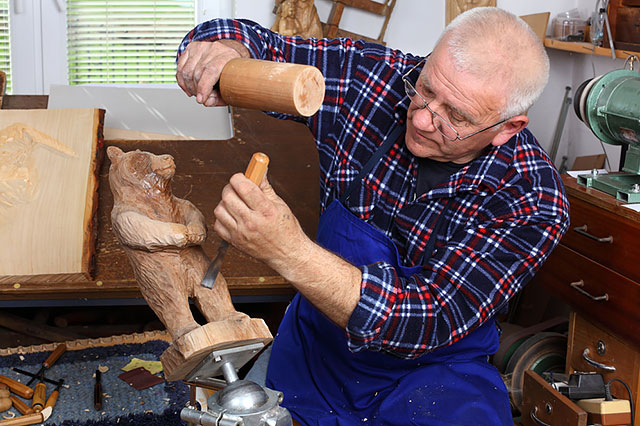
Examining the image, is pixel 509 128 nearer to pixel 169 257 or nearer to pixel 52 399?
pixel 169 257

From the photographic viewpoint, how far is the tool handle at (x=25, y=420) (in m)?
2.48

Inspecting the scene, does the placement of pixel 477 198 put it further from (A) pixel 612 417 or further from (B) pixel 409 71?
(A) pixel 612 417

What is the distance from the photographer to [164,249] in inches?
61.4

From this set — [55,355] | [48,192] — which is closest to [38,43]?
[48,192]

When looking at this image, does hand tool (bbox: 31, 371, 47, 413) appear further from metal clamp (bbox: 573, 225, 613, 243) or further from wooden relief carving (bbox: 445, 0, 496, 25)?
wooden relief carving (bbox: 445, 0, 496, 25)

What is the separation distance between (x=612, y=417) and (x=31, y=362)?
2.31 metres

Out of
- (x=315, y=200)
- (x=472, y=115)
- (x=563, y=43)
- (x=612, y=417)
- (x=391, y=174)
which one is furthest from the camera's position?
(x=563, y=43)

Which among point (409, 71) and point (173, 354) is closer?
point (173, 354)

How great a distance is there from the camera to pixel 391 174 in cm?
206

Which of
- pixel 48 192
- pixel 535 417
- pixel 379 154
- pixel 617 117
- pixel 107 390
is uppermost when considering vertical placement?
pixel 617 117

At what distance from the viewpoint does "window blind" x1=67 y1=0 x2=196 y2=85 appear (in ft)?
14.4

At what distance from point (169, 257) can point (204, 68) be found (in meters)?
0.45

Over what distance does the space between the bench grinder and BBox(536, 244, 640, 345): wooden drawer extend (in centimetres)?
28

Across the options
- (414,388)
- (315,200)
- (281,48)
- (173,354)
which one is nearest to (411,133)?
(281,48)
